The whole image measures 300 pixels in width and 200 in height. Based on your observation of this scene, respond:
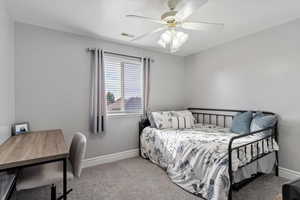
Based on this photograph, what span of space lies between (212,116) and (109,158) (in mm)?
2253

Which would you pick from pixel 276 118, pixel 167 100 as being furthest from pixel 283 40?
pixel 167 100

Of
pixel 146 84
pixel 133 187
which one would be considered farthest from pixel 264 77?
pixel 133 187

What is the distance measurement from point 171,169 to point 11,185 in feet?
5.97

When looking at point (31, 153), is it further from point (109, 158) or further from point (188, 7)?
point (188, 7)

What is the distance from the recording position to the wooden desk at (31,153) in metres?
1.13

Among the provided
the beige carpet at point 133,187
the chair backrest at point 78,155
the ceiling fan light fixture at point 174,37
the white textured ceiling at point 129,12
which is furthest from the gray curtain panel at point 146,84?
the chair backrest at point 78,155

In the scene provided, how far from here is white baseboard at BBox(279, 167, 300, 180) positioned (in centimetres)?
213

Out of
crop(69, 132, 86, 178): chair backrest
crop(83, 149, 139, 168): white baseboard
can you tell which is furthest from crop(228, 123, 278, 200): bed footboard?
crop(83, 149, 139, 168): white baseboard

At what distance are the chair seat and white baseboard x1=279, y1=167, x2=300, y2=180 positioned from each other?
2.85m

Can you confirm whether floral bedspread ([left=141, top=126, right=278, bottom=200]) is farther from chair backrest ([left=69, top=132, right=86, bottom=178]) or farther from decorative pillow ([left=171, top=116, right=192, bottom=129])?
chair backrest ([left=69, top=132, right=86, bottom=178])

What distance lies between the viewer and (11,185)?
1385mm

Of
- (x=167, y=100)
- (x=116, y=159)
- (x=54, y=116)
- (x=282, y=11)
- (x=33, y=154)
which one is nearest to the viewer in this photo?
(x=33, y=154)

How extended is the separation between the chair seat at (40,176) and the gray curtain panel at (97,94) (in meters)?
1.09

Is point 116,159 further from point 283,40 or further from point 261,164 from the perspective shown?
point 283,40
